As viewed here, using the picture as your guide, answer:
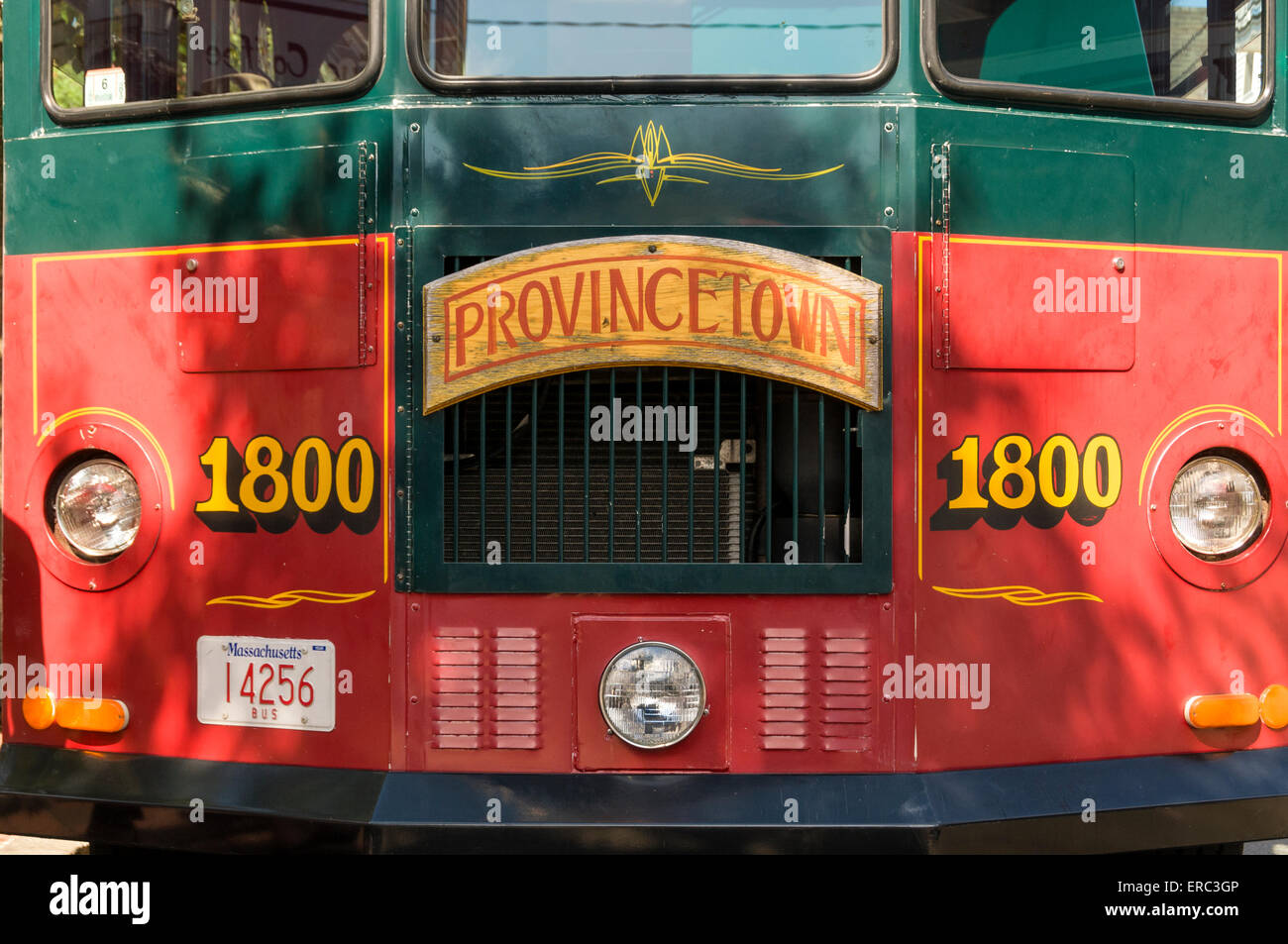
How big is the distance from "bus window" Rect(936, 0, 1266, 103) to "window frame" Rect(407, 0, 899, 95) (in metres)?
0.32

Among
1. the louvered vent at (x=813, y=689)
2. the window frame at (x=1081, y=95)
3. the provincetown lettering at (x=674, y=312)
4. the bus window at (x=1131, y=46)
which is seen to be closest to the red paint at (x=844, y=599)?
the louvered vent at (x=813, y=689)

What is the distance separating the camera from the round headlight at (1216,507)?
110 inches

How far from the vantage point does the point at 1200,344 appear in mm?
2824

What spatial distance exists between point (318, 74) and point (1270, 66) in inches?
97.4

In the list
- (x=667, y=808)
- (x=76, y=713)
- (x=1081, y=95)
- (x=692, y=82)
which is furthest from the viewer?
(x=76, y=713)

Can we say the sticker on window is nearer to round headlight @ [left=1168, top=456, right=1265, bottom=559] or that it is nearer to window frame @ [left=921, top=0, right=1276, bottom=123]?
window frame @ [left=921, top=0, right=1276, bottom=123]

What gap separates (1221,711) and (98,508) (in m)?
2.92

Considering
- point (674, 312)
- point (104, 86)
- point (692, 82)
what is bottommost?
point (674, 312)

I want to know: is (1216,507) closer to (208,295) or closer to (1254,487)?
(1254,487)

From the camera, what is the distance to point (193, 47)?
2928 millimetres

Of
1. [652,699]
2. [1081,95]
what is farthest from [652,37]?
[652,699]

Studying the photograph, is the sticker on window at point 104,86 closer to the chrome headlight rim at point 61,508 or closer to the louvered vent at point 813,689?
the chrome headlight rim at point 61,508

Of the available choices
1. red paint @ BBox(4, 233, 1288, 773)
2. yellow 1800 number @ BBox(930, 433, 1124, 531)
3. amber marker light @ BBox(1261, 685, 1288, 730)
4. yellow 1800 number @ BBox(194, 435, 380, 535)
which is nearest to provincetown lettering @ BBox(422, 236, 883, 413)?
red paint @ BBox(4, 233, 1288, 773)

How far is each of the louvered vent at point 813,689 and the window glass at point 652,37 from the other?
1.37 metres
